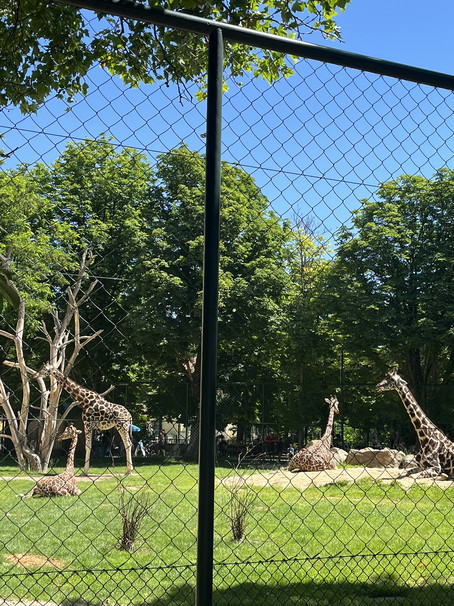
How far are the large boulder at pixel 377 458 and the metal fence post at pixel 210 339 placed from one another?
10705mm

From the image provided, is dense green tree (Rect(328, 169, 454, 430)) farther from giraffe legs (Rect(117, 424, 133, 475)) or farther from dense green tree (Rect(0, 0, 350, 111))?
dense green tree (Rect(0, 0, 350, 111))

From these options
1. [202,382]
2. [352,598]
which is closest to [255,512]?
[352,598]

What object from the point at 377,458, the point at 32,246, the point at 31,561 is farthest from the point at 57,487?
the point at 377,458

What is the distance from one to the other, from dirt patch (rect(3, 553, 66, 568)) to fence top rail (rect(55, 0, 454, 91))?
4.48m

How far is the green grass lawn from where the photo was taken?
14.3ft

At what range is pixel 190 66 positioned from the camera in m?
3.68

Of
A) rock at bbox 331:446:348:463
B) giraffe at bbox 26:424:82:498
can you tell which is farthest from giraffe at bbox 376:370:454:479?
giraffe at bbox 26:424:82:498

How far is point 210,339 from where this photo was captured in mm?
2133

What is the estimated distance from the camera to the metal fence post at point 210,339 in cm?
210

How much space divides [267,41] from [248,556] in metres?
4.66

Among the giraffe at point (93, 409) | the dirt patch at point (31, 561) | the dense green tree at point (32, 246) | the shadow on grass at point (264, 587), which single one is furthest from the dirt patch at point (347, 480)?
the dense green tree at point (32, 246)

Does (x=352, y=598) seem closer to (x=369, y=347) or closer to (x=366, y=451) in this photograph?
(x=366, y=451)

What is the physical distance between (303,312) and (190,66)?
50.7 ft

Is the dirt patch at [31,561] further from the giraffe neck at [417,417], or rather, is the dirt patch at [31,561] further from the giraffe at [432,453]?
the giraffe neck at [417,417]
